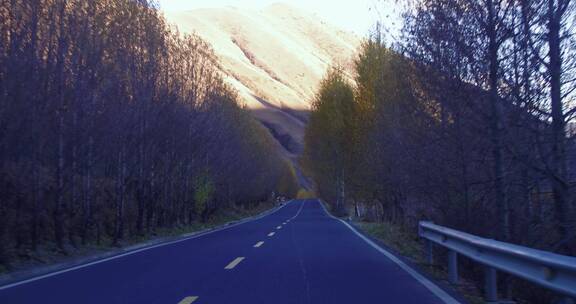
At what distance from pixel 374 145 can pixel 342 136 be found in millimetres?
14005

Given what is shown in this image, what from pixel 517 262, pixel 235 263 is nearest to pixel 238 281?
pixel 235 263

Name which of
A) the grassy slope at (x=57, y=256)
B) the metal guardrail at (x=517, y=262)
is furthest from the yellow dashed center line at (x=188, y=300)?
the grassy slope at (x=57, y=256)

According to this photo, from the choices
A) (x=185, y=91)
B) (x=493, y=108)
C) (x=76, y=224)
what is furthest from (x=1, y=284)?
(x=185, y=91)

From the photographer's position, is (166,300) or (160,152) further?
(160,152)

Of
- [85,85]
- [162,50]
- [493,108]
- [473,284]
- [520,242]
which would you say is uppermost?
[162,50]

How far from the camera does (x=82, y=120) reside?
54.9ft

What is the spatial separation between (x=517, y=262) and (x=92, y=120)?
1395 cm

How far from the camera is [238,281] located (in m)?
9.63

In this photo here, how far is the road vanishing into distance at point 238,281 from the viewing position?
8.09 meters

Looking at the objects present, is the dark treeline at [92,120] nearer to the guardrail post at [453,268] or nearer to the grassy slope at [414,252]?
the grassy slope at [414,252]

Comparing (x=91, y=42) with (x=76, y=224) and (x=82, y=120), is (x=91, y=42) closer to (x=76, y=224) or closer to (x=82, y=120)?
Result: (x=82, y=120)

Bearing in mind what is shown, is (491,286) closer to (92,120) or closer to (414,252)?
(414,252)

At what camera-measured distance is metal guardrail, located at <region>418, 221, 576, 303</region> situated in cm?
530

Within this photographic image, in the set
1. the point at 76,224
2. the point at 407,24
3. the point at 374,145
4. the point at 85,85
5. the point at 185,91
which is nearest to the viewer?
the point at 407,24
